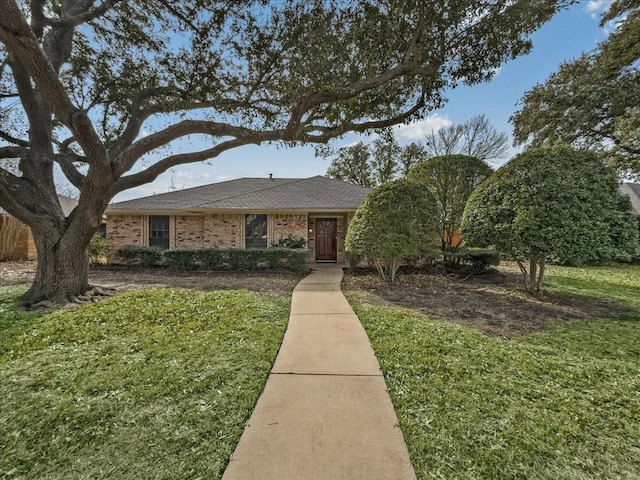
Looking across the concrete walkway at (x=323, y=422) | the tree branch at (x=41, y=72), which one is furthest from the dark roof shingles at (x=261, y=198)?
the concrete walkway at (x=323, y=422)

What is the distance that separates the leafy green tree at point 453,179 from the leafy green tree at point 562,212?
327cm

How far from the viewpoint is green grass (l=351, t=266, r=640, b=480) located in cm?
198

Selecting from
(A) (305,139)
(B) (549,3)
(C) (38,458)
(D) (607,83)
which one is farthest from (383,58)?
(D) (607,83)

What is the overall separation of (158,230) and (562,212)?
14.3m

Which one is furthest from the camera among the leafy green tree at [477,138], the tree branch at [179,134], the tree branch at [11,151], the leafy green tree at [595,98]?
the leafy green tree at [477,138]

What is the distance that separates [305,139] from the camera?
701cm

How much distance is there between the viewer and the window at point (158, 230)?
1328 cm

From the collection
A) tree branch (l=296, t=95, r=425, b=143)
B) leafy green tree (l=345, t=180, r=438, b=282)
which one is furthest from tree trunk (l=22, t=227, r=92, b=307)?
leafy green tree (l=345, t=180, r=438, b=282)

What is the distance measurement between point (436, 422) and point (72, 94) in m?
11.2

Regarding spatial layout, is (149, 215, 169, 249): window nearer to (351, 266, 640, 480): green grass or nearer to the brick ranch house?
the brick ranch house

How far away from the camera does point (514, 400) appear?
2682 mm

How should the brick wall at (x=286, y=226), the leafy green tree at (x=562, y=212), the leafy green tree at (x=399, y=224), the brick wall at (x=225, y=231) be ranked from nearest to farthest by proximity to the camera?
the leafy green tree at (x=562, y=212) < the leafy green tree at (x=399, y=224) < the brick wall at (x=286, y=226) < the brick wall at (x=225, y=231)

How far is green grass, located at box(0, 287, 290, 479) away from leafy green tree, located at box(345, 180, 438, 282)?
3928mm

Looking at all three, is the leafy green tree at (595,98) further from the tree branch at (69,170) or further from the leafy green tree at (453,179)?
the tree branch at (69,170)
